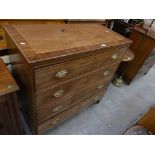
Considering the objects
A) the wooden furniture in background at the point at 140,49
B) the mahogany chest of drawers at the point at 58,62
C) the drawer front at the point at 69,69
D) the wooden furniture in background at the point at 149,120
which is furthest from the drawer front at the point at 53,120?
the wooden furniture in background at the point at 140,49

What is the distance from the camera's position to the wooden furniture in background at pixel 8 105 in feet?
2.29

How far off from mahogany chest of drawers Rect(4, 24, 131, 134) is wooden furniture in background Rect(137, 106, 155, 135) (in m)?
0.49

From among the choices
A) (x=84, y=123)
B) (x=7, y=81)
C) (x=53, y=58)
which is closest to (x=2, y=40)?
(x=7, y=81)

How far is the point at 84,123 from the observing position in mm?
1512

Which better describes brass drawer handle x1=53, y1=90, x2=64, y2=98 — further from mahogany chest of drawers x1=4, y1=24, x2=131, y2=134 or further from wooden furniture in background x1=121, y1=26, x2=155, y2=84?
wooden furniture in background x1=121, y1=26, x2=155, y2=84

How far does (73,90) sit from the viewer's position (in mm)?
1082

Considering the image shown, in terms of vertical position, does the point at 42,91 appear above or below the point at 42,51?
below

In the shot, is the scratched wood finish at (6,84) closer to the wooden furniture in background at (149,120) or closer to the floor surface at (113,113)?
the floor surface at (113,113)

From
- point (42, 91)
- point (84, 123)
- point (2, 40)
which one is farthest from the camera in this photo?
point (84, 123)

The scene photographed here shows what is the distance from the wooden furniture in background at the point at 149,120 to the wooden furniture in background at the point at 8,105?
1051 mm

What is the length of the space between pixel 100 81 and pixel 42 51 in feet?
2.38

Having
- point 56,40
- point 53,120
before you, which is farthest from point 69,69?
point 53,120

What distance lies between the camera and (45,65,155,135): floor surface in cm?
145
